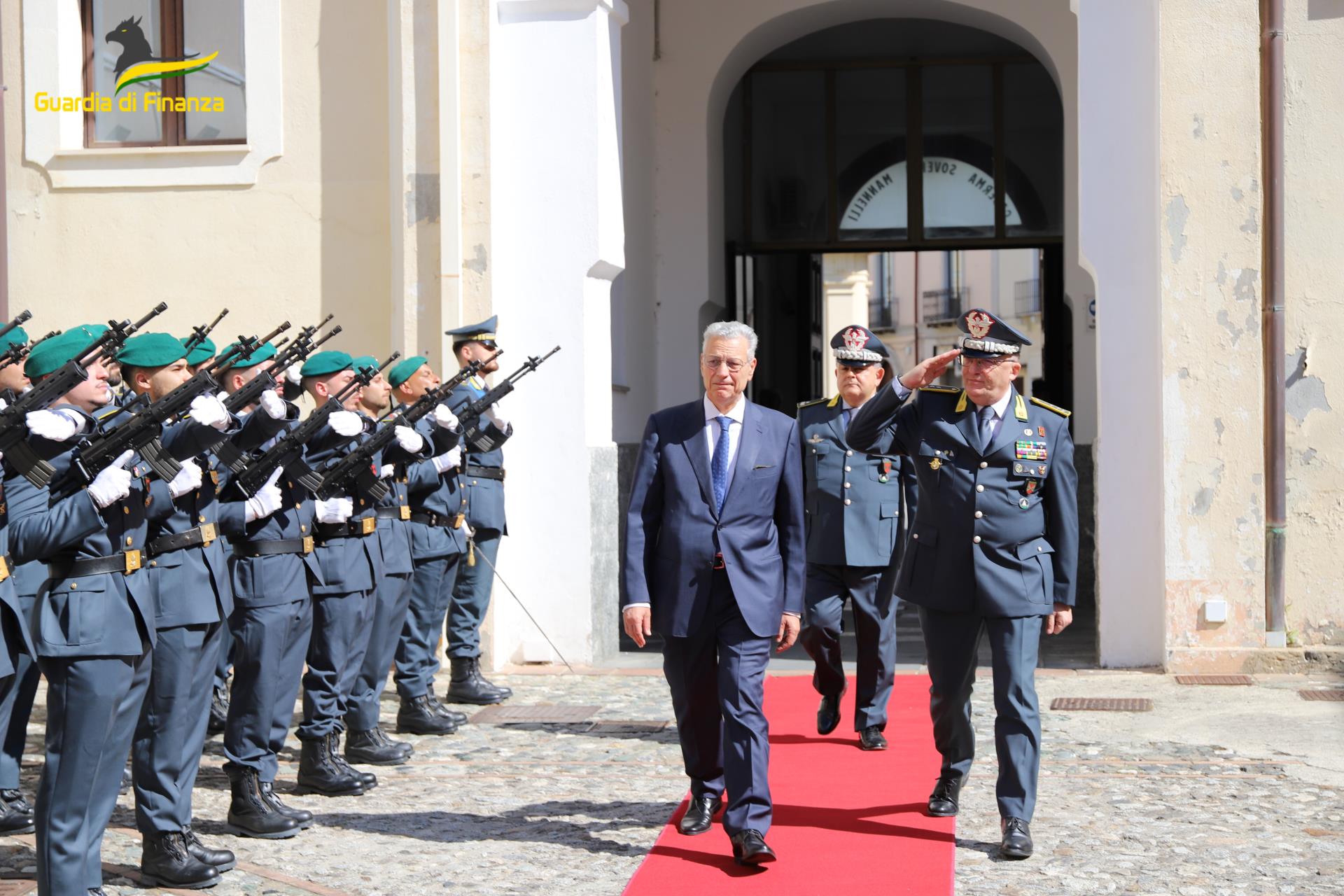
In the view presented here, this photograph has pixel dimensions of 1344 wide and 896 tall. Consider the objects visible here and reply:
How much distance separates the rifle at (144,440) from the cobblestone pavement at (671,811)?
1458 mm

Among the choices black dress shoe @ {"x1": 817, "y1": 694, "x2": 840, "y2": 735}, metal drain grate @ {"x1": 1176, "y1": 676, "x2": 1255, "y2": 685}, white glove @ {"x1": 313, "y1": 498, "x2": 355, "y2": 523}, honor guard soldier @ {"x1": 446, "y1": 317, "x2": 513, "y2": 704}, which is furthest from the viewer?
metal drain grate @ {"x1": 1176, "y1": 676, "x2": 1255, "y2": 685}

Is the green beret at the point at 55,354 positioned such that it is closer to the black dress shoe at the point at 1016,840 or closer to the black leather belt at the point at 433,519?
the black leather belt at the point at 433,519

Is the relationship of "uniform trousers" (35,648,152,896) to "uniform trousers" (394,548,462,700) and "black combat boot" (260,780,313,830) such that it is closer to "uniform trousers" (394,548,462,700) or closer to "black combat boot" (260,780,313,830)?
"black combat boot" (260,780,313,830)

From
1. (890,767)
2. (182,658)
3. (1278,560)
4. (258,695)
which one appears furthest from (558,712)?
(1278,560)

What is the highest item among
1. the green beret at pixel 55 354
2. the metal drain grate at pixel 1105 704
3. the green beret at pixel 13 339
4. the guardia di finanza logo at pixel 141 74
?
the guardia di finanza logo at pixel 141 74

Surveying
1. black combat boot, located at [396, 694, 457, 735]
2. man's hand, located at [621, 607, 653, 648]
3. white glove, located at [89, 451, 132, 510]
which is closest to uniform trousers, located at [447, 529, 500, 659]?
black combat boot, located at [396, 694, 457, 735]

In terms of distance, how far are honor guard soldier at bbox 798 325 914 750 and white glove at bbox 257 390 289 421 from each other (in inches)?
120

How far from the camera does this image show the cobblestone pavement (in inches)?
217

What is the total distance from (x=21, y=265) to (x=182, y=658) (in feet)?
21.9

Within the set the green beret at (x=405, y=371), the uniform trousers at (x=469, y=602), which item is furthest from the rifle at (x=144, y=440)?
the uniform trousers at (x=469, y=602)

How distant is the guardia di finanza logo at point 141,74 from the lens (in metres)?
11.4

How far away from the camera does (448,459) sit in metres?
8.31

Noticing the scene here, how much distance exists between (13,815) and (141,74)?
6.72 metres

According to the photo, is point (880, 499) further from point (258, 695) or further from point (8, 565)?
point (8, 565)
